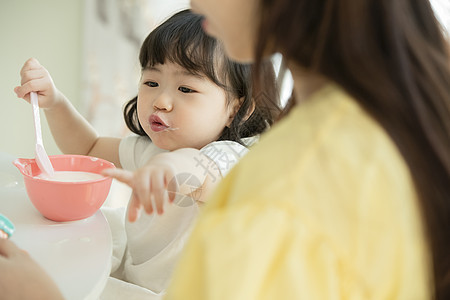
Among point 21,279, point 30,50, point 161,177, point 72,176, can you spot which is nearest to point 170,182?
point 161,177

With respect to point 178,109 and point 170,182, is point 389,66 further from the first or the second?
point 178,109

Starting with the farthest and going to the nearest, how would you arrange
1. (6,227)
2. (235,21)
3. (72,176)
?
(72,176), (6,227), (235,21)

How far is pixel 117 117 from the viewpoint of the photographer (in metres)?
2.27

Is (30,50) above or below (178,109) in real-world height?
below

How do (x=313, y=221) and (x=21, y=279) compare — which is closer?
(x=313, y=221)

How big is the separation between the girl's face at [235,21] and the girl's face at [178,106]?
0.42 meters

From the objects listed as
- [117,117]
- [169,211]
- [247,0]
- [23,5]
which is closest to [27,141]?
[117,117]

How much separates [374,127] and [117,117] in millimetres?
1980

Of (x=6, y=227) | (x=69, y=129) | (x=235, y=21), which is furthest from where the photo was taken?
(x=69, y=129)

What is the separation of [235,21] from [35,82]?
63 cm

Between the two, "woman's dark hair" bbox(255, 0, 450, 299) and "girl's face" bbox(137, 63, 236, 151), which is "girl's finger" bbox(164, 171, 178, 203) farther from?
"girl's face" bbox(137, 63, 236, 151)

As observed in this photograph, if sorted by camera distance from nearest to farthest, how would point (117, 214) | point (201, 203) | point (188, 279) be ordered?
1. point (188, 279)
2. point (201, 203)
3. point (117, 214)

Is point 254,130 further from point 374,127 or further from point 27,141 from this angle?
point 27,141

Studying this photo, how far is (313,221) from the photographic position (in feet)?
1.17
